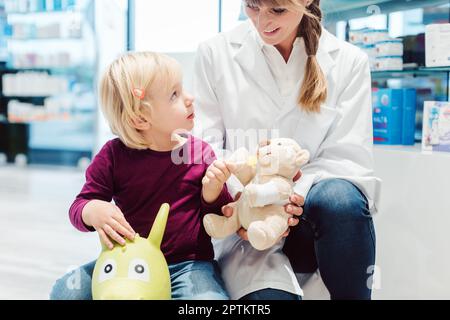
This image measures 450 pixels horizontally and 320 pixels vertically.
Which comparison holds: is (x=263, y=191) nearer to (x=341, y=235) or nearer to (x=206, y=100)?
(x=341, y=235)

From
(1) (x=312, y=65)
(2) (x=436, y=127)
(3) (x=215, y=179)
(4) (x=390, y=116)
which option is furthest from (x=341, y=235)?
(4) (x=390, y=116)

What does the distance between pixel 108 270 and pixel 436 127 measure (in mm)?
1125

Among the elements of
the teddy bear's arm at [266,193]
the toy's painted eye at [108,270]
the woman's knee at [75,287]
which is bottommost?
the woman's knee at [75,287]

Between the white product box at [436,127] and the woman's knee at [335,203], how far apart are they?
547 millimetres

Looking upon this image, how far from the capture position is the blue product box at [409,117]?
1.90 meters

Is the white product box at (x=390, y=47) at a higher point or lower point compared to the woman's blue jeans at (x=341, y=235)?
higher

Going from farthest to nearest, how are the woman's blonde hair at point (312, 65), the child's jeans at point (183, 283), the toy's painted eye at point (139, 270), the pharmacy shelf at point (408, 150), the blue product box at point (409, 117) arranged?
the blue product box at point (409, 117)
the pharmacy shelf at point (408, 150)
the woman's blonde hair at point (312, 65)
the child's jeans at point (183, 283)
the toy's painted eye at point (139, 270)

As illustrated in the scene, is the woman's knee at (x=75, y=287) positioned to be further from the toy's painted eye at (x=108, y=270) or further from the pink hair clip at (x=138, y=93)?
the pink hair clip at (x=138, y=93)

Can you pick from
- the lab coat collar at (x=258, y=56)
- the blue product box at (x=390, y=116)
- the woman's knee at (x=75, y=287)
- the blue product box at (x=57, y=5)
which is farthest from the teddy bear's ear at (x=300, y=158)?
the blue product box at (x=57, y=5)
